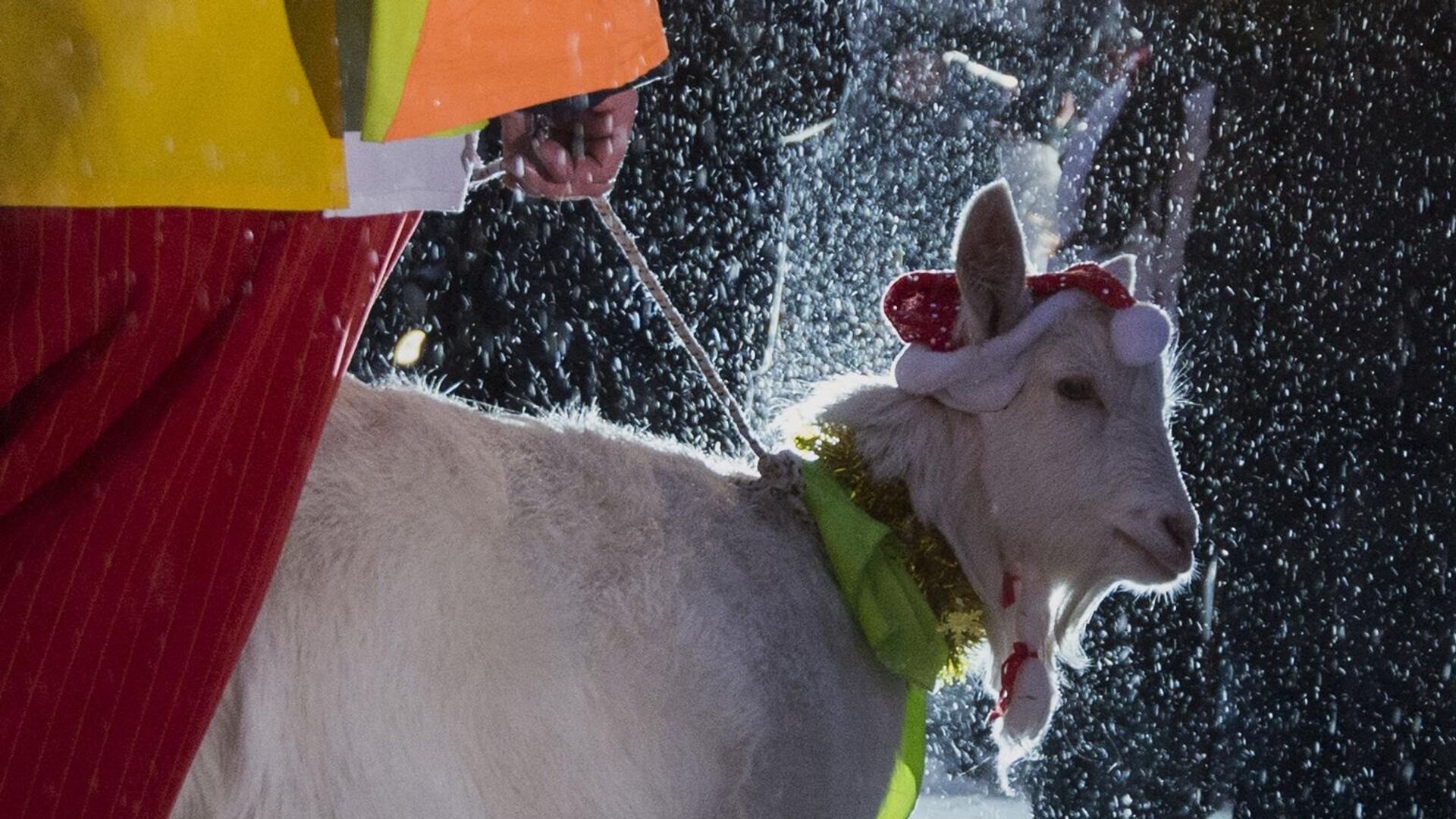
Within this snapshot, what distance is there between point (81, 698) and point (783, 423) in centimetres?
118

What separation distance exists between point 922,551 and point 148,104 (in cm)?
113

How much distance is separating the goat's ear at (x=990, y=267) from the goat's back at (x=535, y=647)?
0.39m

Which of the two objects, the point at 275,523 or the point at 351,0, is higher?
the point at 351,0

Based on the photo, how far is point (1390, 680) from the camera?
135 inches

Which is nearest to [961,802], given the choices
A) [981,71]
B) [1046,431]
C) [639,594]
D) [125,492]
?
[981,71]

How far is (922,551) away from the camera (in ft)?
6.44

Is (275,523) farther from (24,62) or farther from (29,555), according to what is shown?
(24,62)

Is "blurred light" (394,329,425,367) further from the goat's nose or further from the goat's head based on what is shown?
the goat's nose

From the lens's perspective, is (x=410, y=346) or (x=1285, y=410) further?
(x=1285, y=410)

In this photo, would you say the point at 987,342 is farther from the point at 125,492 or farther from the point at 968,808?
the point at 968,808

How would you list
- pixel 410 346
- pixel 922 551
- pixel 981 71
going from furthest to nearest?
1. pixel 981 71
2. pixel 410 346
3. pixel 922 551

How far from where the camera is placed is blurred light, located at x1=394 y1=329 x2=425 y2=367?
9.64ft

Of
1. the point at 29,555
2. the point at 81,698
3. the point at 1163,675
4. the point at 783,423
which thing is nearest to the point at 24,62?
the point at 29,555

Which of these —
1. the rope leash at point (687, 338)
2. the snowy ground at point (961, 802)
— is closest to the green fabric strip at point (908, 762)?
the rope leash at point (687, 338)
